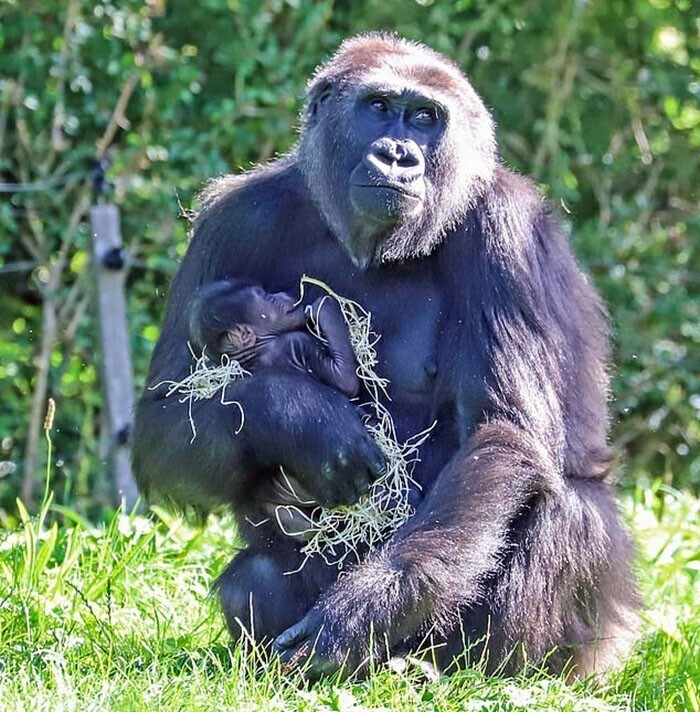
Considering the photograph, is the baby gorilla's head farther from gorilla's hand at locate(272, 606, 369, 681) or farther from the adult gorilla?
gorilla's hand at locate(272, 606, 369, 681)

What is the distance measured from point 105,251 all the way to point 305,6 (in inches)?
96.3

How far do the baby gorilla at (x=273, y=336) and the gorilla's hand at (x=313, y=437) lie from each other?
0.39 feet

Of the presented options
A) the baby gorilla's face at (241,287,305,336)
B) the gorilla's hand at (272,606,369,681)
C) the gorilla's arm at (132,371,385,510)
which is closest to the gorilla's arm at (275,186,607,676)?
the gorilla's hand at (272,606,369,681)

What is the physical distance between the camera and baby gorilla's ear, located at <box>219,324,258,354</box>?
4.79m

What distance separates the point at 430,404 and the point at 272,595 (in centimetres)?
81

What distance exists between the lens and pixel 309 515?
4.74 meters

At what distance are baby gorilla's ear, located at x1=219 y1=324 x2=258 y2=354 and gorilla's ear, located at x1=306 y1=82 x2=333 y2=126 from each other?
0.82 metres

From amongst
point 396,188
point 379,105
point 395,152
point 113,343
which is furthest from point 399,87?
point 113,343

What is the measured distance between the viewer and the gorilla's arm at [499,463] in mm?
4281

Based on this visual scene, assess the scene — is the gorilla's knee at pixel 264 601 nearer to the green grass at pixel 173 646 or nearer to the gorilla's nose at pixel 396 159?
the green grass at pixel 173 646

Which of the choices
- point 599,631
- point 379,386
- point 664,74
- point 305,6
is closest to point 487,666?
point 599,631

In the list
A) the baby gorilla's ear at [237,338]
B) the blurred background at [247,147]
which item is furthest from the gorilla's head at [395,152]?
the blurred background at [247,147]

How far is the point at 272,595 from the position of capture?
474 cm

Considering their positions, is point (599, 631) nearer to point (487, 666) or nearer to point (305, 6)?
point (487, 666)
